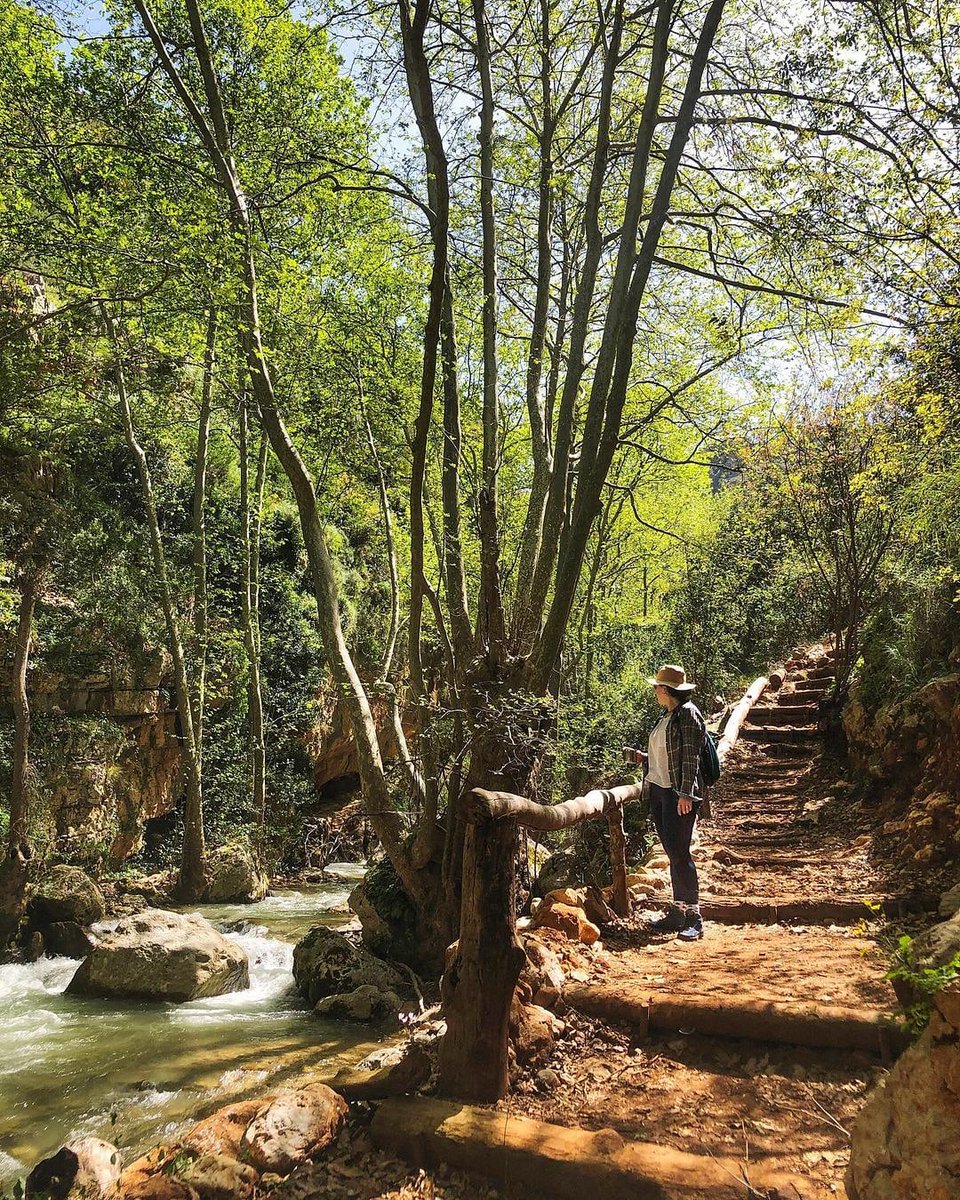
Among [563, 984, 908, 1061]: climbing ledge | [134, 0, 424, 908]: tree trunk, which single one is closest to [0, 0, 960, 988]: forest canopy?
[134, 0, 424, 908]: tree trunk

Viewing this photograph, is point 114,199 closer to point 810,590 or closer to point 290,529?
point 290,529

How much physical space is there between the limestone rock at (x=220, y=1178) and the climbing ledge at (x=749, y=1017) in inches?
66.8

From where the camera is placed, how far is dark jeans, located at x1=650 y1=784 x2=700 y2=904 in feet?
16.2

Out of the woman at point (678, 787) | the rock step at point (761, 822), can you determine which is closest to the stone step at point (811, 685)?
the rock step at point (761, 822)

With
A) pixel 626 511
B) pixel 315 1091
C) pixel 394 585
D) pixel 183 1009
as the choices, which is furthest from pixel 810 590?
pixel 315 1091

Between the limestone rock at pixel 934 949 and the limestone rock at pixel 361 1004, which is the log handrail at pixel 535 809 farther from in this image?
the limestone rock at pixel 361 1004

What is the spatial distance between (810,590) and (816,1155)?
17.1 metres

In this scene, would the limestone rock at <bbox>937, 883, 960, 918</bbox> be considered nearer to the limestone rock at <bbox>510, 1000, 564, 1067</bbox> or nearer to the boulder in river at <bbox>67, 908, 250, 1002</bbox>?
the limestone rock at <bbox>510, 1000, 564, 1067</bbox>

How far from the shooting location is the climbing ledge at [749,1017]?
2963mm

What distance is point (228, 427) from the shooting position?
1645 centimetres

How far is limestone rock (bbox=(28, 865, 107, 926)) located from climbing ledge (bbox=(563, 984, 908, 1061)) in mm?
8537

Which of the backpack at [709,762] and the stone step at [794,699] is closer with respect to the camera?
the backpack at [709,762]

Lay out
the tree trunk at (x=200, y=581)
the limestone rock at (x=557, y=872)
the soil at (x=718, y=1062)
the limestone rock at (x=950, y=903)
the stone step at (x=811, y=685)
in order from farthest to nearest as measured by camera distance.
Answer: the tree trunk at (x=200, y=581) < the stone step at (x=811, y=685) < the limestone rock at (x=557, y=872) < the limestone rock at (x=950, y=903) < the soil at (x=718, y=1062)

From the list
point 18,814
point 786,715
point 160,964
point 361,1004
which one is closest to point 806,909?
point 361,1004
